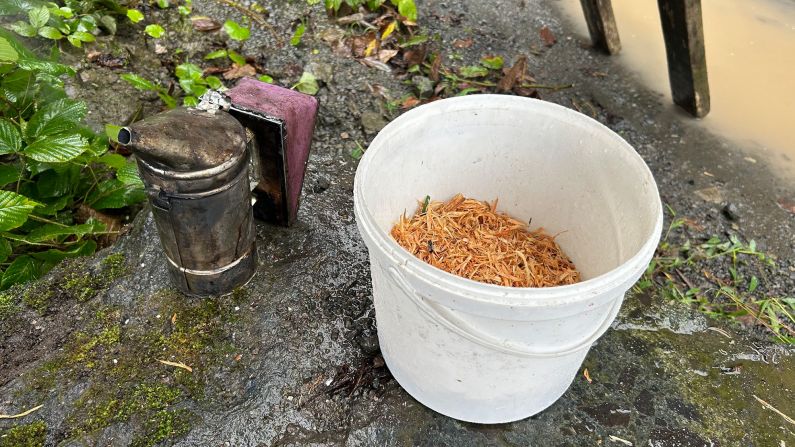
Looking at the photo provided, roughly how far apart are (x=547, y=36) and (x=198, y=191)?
2682 millimetres

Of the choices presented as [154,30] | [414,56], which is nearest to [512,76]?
[414,56]

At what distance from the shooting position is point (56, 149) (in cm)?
195

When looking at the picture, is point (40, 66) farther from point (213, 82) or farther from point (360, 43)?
point (360, 43)

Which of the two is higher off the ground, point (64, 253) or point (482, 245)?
point (64, 253)

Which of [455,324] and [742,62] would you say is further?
[742,62]

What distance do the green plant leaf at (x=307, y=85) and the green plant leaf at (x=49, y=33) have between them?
1.14 meters

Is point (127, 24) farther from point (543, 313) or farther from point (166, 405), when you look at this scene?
point (543, 313)

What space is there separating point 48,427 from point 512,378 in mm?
1340

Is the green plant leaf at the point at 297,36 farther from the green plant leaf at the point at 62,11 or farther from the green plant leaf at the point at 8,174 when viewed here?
the green plant leaf at the point at 8,174

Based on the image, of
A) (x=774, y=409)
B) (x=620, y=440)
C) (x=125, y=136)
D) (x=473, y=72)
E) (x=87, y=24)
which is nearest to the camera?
(x=125, y=136)

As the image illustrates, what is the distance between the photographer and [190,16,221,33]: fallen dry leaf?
323 cm

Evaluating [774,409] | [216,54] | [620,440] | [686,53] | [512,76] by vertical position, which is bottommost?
[774,409]

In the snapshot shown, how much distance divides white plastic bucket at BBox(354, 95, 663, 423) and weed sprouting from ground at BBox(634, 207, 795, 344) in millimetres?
648

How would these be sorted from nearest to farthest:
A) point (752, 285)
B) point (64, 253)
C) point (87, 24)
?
point (64, 253) < point (752, 285) < point (87, 24)
